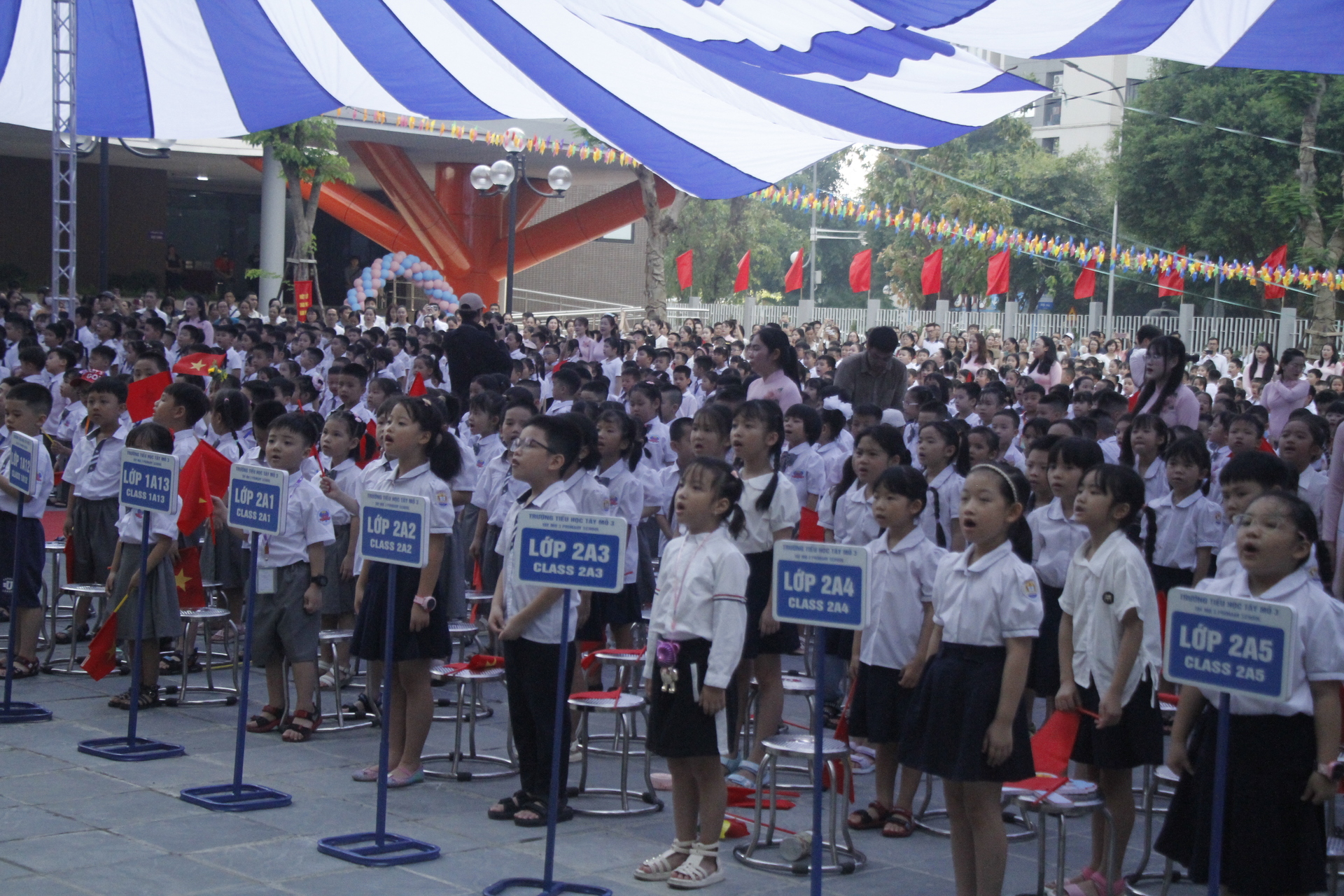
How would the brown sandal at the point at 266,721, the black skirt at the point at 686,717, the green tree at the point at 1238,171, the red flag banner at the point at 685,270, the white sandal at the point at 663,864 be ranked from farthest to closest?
the red flag banner at the point at 685,270 < the green tree at the point at 1238,171 < the brown sandal at the point at 266,721 < the white sandal at the point at 663,864 < the black skirt at the point at 686,717

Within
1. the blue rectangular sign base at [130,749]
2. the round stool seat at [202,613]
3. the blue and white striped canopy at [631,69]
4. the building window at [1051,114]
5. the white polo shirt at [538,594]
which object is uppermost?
the building window at [1051,114]

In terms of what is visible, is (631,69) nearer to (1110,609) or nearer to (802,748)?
(802,748)

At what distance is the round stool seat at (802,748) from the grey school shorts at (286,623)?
8.27 ft

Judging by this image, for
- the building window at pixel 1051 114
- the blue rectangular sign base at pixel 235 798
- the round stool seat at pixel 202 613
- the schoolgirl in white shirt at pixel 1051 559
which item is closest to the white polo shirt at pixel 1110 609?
the schoolgirl in white shirt at pixel 1051 559

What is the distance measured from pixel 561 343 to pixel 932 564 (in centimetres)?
1246

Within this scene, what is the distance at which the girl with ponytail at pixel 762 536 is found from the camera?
214 inches

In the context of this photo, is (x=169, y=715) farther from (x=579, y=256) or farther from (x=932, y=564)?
(x=579, y=256)

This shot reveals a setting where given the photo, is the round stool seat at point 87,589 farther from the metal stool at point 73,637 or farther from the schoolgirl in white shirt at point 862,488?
the schoolgirl in white shirt at point 862,488

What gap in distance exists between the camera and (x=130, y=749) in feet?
19.2

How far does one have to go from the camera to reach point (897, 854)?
485cm

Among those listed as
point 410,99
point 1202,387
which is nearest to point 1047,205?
point 1202,387

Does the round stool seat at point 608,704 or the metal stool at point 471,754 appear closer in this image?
the round stool seat at point 608,704

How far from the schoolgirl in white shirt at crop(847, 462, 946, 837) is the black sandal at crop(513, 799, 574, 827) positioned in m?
1.13

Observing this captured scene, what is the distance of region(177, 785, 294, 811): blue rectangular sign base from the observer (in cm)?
518
